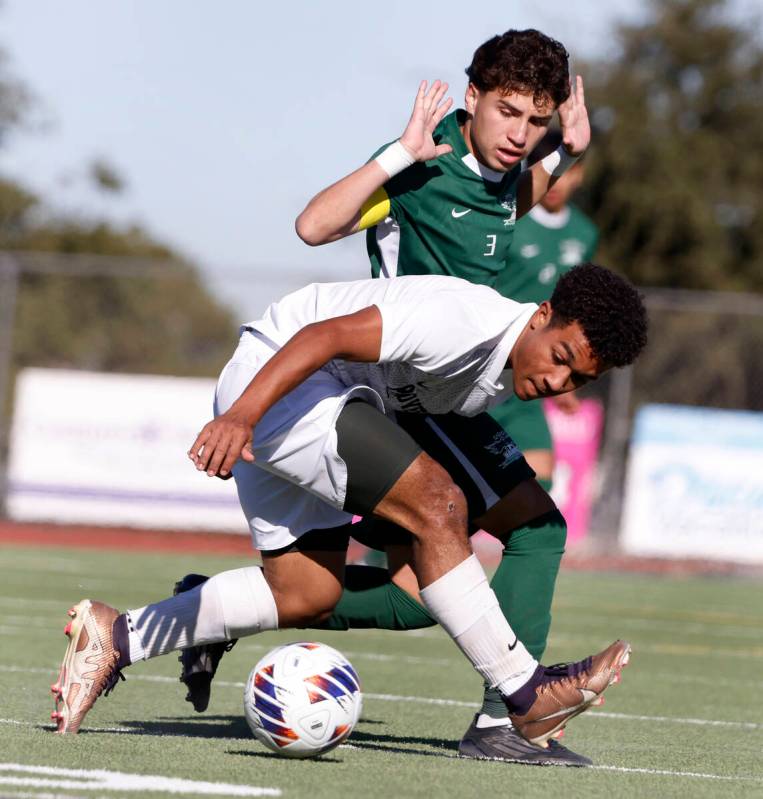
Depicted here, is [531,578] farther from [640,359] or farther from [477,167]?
[640,359]

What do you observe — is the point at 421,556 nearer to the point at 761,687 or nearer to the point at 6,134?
the point at 761,687

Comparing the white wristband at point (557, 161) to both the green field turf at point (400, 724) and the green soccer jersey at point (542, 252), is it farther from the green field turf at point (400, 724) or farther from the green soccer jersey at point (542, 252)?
the green field turf at point (400, 724)

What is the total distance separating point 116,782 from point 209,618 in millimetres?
1202

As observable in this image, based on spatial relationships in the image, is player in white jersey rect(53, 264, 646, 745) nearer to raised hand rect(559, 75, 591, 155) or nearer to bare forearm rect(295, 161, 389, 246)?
bare forearm rect(295, 161, 389, 246)

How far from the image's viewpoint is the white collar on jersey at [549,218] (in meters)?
7.61

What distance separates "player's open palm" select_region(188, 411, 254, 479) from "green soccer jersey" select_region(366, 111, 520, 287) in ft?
3.99

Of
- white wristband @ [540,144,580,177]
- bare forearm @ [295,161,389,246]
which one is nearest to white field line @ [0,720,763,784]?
bare forearm @ [295,161,389,246]

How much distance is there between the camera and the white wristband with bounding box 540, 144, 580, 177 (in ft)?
18.1

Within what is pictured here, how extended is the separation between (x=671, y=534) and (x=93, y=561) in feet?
19.8

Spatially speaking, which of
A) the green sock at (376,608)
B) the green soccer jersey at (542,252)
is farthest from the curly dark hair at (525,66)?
the green soccer jersey at (542,252)

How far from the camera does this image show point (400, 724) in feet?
18.5

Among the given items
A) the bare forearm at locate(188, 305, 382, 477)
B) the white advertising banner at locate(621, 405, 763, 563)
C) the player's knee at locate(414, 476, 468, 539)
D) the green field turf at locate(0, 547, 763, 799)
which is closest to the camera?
the green field turf at locate(0, 547, 763, 799)

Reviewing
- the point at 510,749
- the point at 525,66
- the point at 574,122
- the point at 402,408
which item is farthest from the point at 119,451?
the point at 510,749

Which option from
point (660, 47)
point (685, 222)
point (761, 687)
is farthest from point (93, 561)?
point (660, 47)
